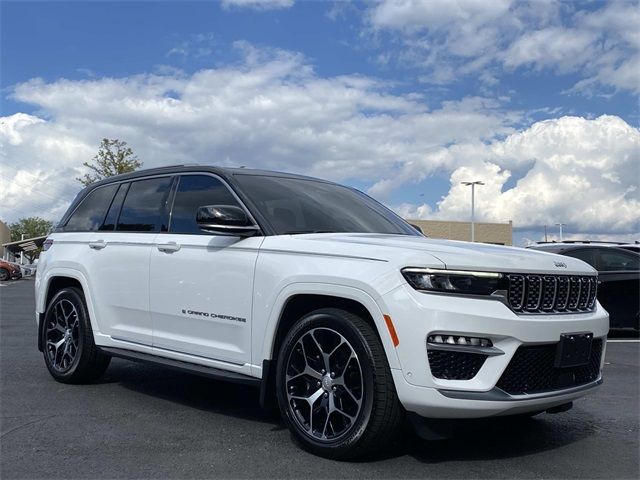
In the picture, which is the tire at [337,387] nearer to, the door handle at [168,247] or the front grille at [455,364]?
the front grille at [455,364]

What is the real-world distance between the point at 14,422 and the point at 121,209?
2098 millimetres

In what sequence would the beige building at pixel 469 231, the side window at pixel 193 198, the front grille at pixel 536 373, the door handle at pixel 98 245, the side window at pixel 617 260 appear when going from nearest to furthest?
the front grille at pixel 536 373
the side window at pixel 193 198
the door handle at pixel 98 245
the side window at pixel 617 260
the beige building at pixel 469 231

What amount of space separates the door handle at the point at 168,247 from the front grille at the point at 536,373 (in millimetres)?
2671

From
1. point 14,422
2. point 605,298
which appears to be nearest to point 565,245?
point 605,298

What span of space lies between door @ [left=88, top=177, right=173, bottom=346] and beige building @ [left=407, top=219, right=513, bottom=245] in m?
45.5

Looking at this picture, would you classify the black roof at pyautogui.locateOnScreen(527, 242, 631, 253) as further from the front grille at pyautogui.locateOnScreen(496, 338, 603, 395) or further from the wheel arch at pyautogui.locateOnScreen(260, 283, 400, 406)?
the wheel arch at pyautogui.locateOnScreen(260, 283, 400, 406)

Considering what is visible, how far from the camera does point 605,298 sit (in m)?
10.6

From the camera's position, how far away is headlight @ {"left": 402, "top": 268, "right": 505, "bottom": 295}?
12.0ft

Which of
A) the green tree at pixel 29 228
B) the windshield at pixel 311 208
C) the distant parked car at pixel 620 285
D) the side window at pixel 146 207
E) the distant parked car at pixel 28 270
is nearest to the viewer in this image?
the windshield at pixel 311 208

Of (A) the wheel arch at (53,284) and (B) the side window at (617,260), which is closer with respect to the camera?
(A) the wheel arch at (53,284)

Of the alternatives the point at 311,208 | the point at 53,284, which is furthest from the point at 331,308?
the point at 53,284

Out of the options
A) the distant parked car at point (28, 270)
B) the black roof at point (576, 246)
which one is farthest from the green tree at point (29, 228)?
the black roof at point (576, 246)

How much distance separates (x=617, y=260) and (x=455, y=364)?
27.2 ft

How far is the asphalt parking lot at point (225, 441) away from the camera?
3.80 meters
